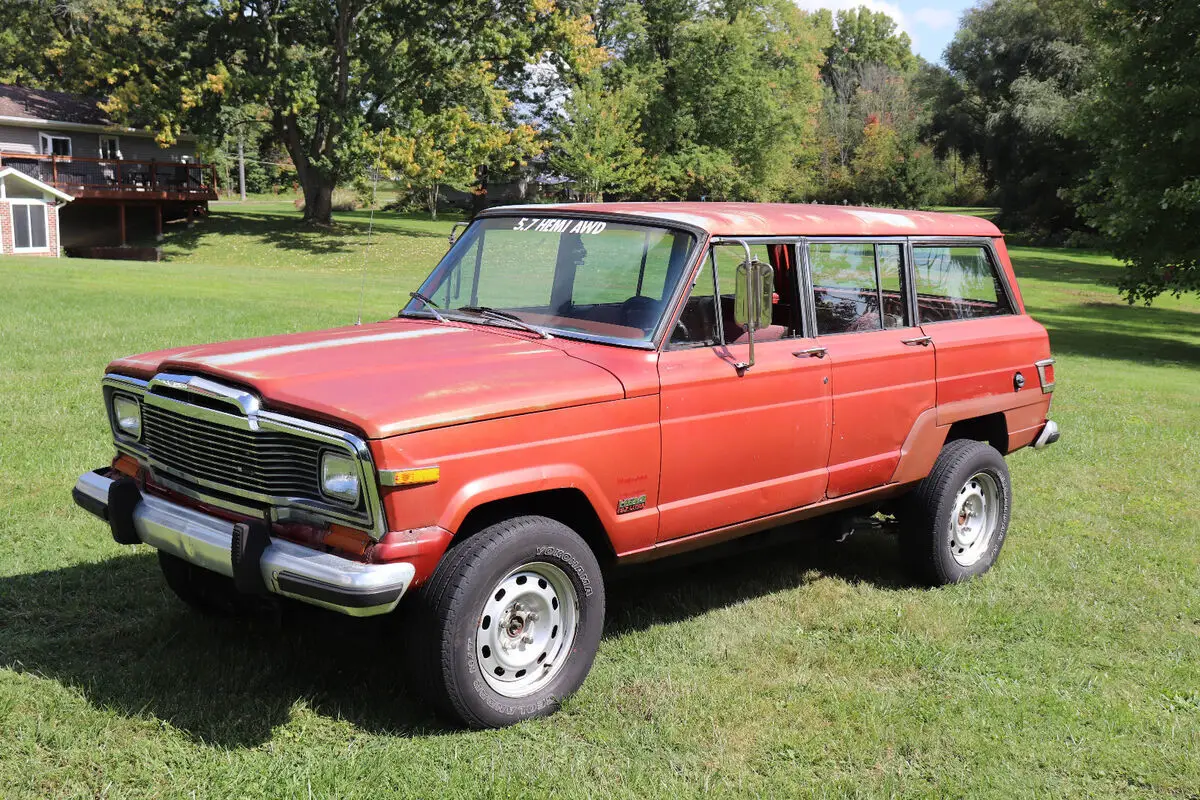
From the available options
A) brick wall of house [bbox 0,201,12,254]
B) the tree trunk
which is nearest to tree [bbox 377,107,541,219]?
the tree trunk

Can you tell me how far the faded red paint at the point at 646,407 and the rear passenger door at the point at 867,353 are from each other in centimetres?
A: 1

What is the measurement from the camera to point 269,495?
425 cm

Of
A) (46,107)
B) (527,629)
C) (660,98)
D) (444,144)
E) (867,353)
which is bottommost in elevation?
(527,629)

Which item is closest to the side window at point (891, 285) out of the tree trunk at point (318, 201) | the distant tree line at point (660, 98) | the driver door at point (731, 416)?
the driver door at point (731, 416)

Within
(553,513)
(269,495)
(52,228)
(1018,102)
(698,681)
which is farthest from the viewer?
(1018,102)

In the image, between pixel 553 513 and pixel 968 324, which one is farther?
pixel 968 324

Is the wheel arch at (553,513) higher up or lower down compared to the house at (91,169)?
lower down

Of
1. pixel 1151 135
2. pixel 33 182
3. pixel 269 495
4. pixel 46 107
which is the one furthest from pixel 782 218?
pixel 46 107

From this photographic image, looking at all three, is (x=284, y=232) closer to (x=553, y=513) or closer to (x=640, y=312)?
(x=640, y=312)

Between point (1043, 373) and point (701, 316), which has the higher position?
point (701, 316)

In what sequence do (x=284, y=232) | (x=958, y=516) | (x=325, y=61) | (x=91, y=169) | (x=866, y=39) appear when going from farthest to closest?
(x=866, y=39) < (x=284, y=232) < (x=91, y=169) < (x=325, y=61) < (x=958, y=516)

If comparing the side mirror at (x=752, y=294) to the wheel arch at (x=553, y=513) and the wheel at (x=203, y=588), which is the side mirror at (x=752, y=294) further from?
the wheel at (x=203, y=588)

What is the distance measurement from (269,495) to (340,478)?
387mm

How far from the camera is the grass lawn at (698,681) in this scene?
412 cm
